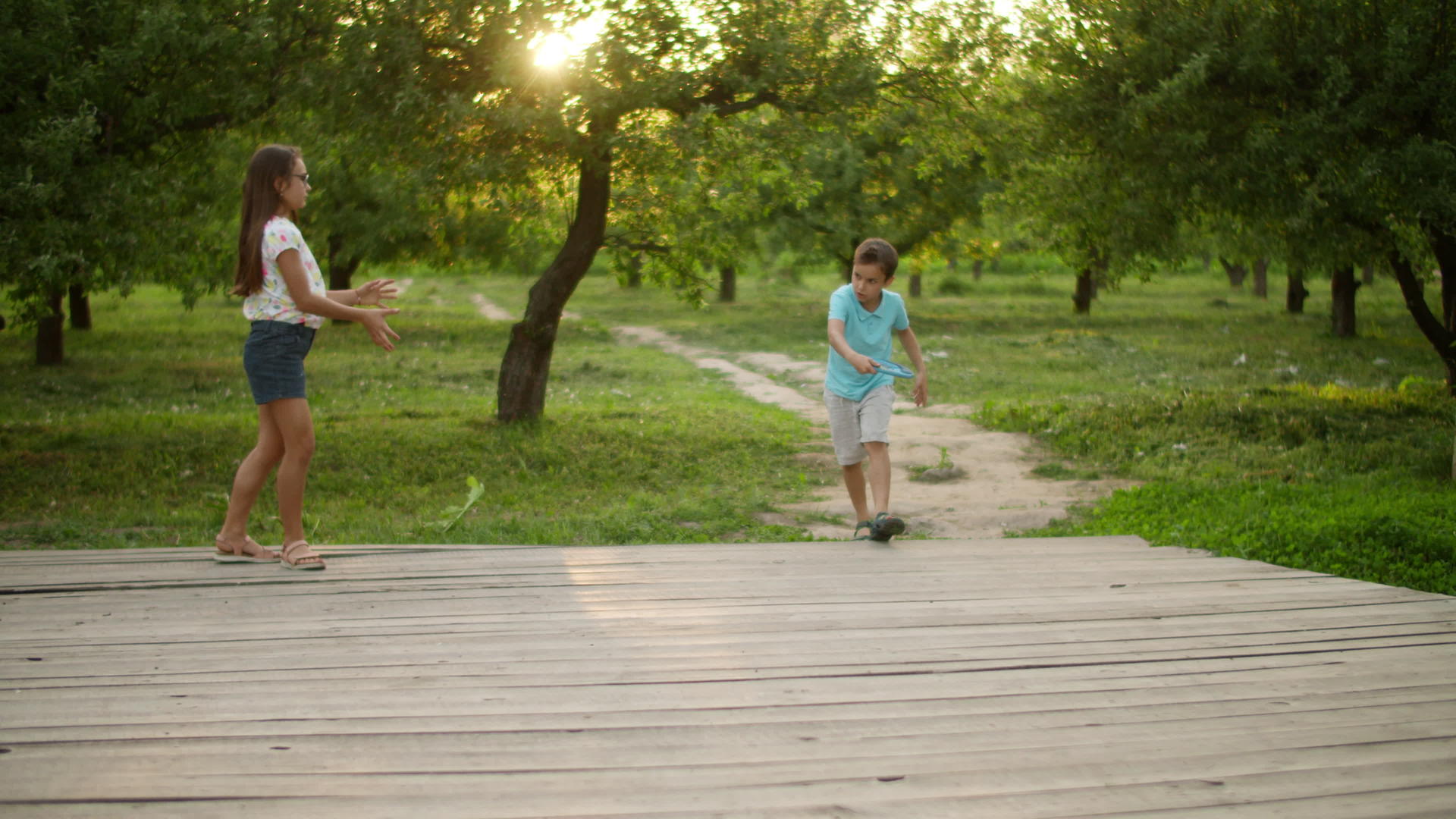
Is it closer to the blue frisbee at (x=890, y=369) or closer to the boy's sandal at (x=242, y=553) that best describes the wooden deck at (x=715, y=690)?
the boy's sandal at (x=242, y=553)

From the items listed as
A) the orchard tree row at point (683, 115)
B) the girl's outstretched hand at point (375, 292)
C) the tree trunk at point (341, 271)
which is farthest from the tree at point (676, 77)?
the tree trunk at point (341, 271)

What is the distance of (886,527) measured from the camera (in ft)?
21.3

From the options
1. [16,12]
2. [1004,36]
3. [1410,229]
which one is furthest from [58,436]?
[1410,229]

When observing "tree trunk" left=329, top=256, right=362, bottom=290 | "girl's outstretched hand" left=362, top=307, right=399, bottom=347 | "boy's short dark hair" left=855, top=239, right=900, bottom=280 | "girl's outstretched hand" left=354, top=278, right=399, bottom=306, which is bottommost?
"girl's outstretched hand" left=362, top=307, right=399, bottom=347

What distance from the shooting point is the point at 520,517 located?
8992 millimetres

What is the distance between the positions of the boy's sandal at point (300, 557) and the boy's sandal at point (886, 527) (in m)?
2.93

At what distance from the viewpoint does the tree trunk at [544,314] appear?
12.9m

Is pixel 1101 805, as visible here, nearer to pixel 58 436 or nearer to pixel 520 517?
pixel 520 517

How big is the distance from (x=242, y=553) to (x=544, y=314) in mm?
7178

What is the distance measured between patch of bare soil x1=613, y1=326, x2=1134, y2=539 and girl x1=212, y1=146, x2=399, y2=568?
3919 mm

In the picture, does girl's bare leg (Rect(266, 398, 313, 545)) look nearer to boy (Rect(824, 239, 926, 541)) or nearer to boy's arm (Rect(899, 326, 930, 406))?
boy (Rect(824, 239, 926, 541))

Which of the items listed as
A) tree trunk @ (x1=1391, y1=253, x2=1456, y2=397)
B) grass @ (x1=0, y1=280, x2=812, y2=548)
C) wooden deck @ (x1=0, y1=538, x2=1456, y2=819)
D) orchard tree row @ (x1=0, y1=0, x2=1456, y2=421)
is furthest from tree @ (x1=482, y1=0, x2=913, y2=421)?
tree trunk @ (x1=1391, y1=253, x2=1456, y2=397)

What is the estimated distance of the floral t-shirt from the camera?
5.45 meters

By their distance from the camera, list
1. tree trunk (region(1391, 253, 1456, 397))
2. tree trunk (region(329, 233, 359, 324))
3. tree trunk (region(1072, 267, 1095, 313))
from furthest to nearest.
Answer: tree trunk (region(1072, 267, 1095, 313)) < tree trunk (region(329, 233, 359, 324)) < tree trunk (region(1391, 253, 1456, 397))
